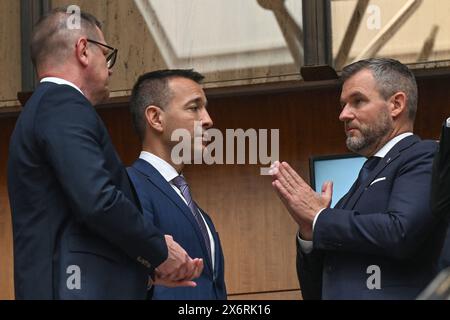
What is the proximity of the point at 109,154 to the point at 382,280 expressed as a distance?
110 centimetres

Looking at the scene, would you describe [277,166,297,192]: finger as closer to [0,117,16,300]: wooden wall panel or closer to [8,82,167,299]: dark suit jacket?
[8,82,167,299]: dark suit jacket

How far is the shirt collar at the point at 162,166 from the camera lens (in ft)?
15.8

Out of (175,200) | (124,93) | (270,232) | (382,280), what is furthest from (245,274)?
(382,280)

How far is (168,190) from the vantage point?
185 inches

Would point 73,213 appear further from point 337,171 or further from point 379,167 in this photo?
point 337,171

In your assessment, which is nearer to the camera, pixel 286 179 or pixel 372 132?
pixel 286 179

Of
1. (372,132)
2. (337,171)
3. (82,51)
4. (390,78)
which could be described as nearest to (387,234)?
(372,132)

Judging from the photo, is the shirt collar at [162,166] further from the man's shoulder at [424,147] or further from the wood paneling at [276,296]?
the wood paneling at [276,296]

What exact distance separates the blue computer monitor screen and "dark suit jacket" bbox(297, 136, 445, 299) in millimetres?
2003

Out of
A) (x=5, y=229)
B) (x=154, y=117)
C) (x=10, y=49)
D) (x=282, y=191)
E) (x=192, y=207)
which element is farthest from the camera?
(x=5, y=229)

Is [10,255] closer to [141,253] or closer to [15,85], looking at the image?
[15,85]

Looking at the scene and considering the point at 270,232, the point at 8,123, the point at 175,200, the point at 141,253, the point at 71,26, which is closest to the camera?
the point at 141,253

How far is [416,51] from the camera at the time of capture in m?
6.67

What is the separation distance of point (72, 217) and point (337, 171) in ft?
9.84
